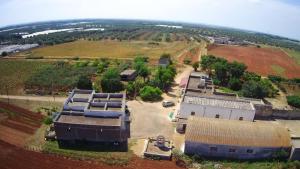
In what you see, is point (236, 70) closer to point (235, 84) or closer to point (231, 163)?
point (235, 84)

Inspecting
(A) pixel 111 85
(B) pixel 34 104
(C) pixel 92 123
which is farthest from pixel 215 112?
(B) pixel 34 104

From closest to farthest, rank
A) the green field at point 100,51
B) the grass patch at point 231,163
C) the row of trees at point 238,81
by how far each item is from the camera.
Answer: the grass patch at point 231,163
the row of trees at point 238,81
the green field at point 100,51

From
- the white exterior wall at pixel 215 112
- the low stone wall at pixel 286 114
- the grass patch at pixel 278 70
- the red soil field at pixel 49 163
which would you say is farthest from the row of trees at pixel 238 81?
the red soil field at pixel 49 163

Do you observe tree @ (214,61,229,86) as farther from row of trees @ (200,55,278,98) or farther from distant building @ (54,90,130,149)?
distant building @ (54,90,130,149)

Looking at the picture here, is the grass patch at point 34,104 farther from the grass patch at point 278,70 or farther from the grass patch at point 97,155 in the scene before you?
the grass patch at point 278,70

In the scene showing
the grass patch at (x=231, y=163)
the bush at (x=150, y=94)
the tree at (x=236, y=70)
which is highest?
the tree at (x=236, y=70)

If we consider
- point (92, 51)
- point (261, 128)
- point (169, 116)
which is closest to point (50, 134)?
point (169, 116)
